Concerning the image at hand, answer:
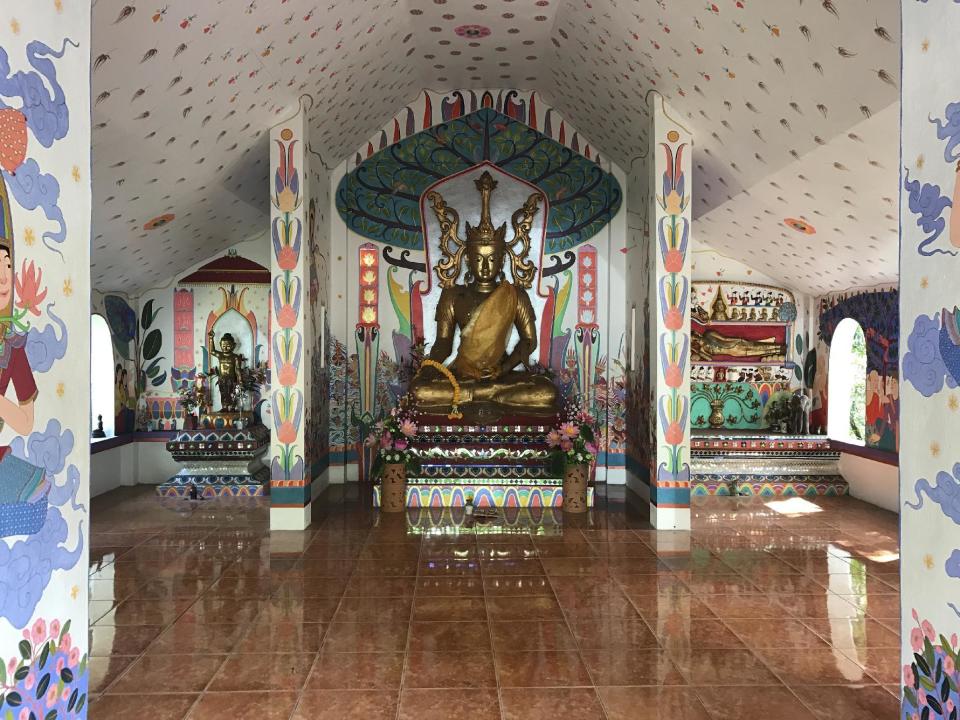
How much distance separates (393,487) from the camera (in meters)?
7.60

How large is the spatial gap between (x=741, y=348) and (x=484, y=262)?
3382 millimetres

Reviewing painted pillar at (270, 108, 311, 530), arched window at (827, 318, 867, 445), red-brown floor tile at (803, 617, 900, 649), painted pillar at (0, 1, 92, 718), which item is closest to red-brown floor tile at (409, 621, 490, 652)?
red-brown floor tile at (803, 617, 900, 649)

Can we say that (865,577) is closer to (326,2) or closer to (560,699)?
(560,699)

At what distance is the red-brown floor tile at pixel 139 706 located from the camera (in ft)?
10.8

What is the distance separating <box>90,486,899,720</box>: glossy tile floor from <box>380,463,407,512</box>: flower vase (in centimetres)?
48

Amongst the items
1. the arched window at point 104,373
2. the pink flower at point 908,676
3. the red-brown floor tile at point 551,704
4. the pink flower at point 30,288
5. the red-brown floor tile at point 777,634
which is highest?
the pink flower at point 30,288

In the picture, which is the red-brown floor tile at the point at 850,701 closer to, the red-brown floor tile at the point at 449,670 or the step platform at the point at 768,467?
the red-brown floor tile at the point at 449,670

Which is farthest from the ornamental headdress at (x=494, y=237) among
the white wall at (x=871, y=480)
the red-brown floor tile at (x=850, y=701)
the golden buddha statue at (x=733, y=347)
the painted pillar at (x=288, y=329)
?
the red-brown floor tile at (x=850, y=701)

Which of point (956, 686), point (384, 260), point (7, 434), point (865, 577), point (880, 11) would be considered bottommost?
point (865, 577)

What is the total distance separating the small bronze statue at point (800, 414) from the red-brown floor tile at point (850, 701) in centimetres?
616

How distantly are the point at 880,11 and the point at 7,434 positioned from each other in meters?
4.33

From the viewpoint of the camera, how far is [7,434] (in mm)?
1871

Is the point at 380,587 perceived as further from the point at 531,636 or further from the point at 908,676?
the point at 908,676

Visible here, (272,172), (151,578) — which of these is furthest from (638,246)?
(151,578)
